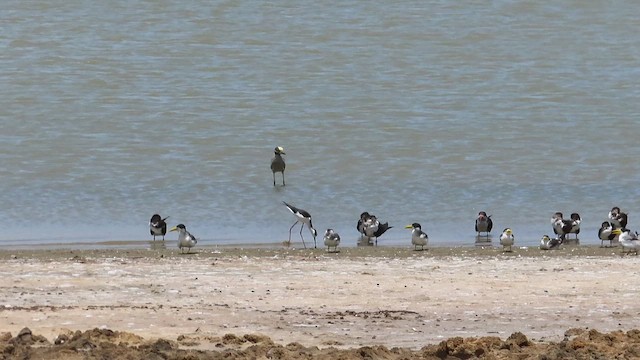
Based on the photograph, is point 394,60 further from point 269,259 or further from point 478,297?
point 478,297

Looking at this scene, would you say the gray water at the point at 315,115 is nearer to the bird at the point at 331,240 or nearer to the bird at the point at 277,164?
the bird at the point at 277,164

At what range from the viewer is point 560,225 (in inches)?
669

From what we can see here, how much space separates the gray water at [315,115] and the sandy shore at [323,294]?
2.30 meters

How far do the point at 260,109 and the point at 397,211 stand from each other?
8985 millimetres

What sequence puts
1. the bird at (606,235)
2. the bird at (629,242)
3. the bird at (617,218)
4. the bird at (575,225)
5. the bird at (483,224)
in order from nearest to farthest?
the bird at (629,242), the bird at (606,235), the bird at (575,225), the bird at (483,224), the bird at (617,218)

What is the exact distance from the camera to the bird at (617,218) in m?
17.1

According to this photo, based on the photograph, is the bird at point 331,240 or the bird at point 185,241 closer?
the bird at point 185,241

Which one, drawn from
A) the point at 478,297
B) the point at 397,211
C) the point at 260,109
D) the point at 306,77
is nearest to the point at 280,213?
the point at 397,211

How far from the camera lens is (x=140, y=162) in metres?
23.1

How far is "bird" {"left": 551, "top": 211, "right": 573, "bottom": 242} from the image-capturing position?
16594mm

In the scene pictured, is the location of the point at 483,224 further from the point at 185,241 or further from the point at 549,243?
the point at 185,241

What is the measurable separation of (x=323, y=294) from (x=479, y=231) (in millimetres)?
5054

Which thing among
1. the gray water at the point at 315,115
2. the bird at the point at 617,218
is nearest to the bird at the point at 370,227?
the gray water at the point at 315,115

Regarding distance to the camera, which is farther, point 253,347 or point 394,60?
point 394,60
